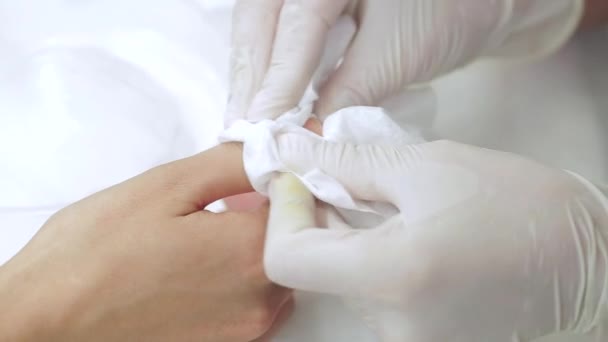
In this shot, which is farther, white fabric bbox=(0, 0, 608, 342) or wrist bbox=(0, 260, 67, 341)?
white fabric bbox=(0, 0, 608, 342)

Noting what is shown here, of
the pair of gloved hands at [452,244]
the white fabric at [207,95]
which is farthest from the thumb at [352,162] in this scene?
the white fabric at [207,95]

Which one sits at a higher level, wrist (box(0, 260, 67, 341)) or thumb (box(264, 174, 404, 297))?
thumb (box(264, 174, 404, 297))

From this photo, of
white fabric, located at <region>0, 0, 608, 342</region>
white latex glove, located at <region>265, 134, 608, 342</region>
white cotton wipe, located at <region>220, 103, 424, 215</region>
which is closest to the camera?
white latex glove, located at <region>265, 134, 608, 342</region>

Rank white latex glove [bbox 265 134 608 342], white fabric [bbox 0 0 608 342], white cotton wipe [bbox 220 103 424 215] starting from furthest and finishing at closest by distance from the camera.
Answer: white fabric [bbox 0 0 608 342]
white cotton wipe [bbox 220 103 424 215]
white latex glove [bbox 265 134 608 342]

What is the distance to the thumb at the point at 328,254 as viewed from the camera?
0.60m

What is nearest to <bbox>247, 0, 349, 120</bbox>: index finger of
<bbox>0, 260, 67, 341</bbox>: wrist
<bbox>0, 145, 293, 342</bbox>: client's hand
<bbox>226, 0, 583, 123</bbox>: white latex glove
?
<bbox>226, 0, 583, 123</bbox>: white latex glove

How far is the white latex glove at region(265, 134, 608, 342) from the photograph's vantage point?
601mm

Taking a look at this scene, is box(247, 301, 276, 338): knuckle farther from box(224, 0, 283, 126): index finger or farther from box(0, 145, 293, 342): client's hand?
box(224, 0, 283, 126): index finger

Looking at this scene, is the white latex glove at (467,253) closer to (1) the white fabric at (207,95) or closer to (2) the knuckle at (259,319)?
(2) the knuckle at (259,319)

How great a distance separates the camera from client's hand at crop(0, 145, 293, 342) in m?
0.68

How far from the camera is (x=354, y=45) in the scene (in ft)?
2.83

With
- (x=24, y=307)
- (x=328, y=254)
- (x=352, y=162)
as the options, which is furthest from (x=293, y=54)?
(x=24, y=307)

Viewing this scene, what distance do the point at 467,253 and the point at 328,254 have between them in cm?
13

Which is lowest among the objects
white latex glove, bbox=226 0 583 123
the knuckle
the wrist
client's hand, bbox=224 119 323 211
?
the knuckle
